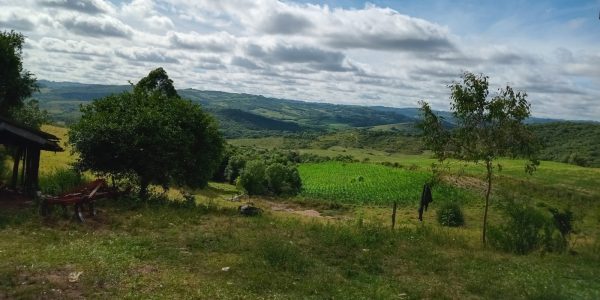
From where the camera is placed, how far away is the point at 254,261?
14609 millimetres

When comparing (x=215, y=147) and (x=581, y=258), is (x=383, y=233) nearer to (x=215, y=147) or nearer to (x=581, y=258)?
(x=581, y=258)

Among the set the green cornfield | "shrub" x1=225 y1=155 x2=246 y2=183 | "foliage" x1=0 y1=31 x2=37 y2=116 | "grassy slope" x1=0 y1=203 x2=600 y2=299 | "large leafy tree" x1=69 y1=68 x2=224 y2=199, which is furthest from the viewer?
"shrub" x1=225 y1=155 x2=246 y2=183

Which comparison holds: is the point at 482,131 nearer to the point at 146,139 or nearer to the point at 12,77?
the point at 146,139

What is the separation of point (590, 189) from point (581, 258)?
6679 centimetres

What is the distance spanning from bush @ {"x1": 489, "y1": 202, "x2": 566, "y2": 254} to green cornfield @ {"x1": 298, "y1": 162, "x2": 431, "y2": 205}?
36.2 meters

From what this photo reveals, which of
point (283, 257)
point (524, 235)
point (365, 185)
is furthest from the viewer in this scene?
point (365, 185)

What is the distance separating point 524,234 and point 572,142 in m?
168

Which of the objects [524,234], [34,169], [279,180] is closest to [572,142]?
[279,180]

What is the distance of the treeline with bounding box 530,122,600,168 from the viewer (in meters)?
138

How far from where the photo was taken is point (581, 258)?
19.1m

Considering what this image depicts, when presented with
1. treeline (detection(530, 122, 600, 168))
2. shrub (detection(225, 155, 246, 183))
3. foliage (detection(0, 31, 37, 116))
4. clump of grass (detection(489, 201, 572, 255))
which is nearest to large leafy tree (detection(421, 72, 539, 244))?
clump of grass (detection(489, 201, 572, 255))

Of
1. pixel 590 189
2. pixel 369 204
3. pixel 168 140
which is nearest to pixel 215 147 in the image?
pixel 168 140

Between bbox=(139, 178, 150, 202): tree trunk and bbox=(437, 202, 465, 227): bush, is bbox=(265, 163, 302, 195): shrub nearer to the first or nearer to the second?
bbox=(437, 202, 465, 227): bush

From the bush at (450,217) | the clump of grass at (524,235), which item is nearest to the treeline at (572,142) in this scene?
the bush at (450,217)
